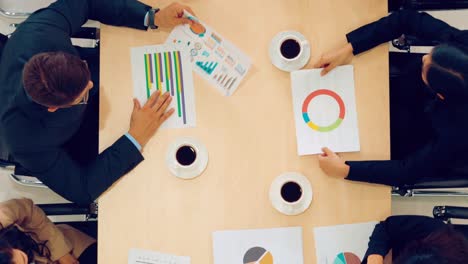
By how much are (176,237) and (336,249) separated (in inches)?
18.2

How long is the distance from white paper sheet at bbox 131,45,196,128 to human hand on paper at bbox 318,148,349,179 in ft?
1.29

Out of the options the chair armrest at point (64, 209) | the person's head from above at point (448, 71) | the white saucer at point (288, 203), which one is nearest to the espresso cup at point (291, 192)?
the white saucer at point (288, 203)

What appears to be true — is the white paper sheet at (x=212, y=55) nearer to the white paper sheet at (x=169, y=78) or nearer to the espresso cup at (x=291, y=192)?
the white paper sheet at (x=169, y=78)

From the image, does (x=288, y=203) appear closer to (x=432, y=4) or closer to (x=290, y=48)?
(x=290, y=48)

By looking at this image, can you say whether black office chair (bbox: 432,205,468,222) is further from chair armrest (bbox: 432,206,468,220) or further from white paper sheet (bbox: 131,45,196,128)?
white paper sheet (bbox: 131,45,196,128)

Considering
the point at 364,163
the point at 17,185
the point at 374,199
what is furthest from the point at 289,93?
the point at 17,185

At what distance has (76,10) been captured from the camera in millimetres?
1552

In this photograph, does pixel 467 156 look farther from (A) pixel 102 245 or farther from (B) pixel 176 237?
(A) pixel 102 245

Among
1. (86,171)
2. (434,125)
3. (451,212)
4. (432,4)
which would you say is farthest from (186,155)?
(432,4)

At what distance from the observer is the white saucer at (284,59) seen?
1.54 metres

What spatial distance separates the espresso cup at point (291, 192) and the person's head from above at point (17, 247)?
2.44ft

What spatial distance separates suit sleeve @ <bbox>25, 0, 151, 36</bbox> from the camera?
153cm

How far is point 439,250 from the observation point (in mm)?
Result: 1301

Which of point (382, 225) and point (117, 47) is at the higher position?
point (117, 47)
